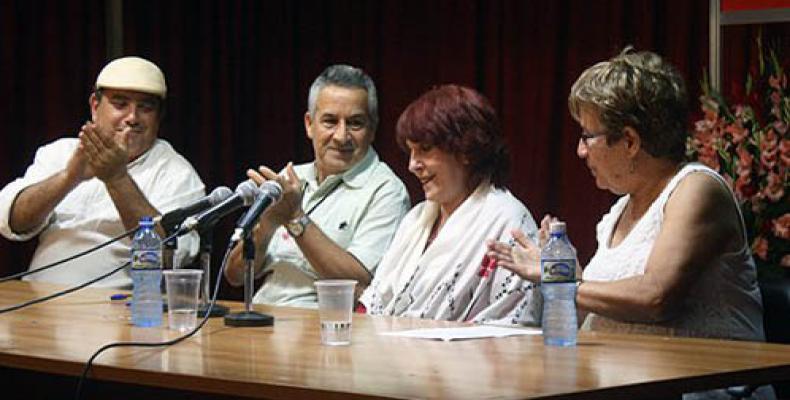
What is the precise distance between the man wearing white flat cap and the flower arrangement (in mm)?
1633

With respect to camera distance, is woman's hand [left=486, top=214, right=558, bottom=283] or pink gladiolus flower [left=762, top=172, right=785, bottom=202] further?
pink gladiolus flower [left=762, top=172, right=785, bottom=202]

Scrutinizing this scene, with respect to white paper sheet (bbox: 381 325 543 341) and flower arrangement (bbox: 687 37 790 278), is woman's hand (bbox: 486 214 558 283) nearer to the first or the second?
white paper sheet (bbox: 381 325 543 341)

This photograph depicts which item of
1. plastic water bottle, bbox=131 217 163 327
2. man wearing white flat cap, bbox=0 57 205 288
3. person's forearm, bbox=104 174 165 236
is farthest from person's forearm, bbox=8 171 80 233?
plastic water bottle, bbox=131 217 163 327

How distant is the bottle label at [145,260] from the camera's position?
2.97 m

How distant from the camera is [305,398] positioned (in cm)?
202

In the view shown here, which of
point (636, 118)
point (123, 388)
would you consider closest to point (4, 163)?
point (123, 388)

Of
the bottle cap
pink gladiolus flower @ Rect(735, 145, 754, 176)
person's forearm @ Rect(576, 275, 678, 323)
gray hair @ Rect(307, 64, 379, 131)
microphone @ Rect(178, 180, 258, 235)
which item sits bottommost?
person's forearm @ Rect(576, 275, 678, 323)

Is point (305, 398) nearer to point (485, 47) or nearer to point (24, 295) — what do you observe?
point (24, 295)

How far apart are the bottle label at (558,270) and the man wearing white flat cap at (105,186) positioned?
1.85m

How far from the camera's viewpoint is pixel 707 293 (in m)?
2.82

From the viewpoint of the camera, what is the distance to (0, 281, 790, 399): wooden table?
2037mm

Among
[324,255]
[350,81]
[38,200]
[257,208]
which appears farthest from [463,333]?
[38,200]

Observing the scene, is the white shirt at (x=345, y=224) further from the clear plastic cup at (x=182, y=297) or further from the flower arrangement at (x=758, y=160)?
the clear plastic cup at (x=182, y=297)

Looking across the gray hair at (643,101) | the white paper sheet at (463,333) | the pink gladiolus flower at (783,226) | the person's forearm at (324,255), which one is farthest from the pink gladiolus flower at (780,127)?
the person's forearm at (324,255)
